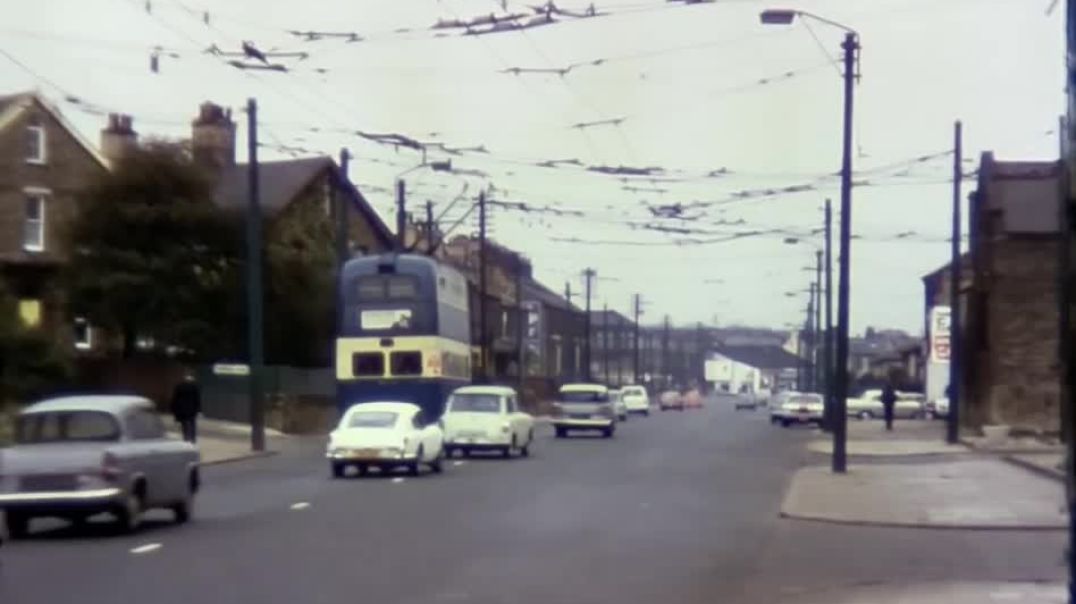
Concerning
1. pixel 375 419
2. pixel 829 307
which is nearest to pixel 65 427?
pixel 375 419

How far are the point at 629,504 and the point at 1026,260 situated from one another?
1579 inches

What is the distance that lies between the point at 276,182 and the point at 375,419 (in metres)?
48.8

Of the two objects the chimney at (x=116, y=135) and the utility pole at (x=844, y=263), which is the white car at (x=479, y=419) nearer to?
the utility pole at (x=844, y=263)

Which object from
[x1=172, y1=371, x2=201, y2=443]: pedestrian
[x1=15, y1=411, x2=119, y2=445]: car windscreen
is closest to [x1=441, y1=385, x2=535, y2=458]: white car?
[x1=172, y1=371, x2=201, y2=443]: pedestrian

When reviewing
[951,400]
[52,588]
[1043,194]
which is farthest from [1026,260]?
[52,588]

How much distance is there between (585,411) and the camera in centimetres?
6888

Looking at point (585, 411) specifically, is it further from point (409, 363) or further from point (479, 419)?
point (479, 419)

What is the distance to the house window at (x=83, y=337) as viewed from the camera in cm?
7012

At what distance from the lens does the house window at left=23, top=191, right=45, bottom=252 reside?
235 feet

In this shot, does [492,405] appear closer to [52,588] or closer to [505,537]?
[505,537]

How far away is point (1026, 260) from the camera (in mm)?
70375

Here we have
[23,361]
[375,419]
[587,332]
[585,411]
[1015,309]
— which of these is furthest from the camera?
[587,332]

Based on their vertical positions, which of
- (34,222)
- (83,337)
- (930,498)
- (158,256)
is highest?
(34,222)

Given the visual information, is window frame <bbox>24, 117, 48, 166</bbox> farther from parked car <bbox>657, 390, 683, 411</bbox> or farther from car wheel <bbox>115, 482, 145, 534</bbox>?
parked car <bbox>657, 390, 683, 411</bbox>
